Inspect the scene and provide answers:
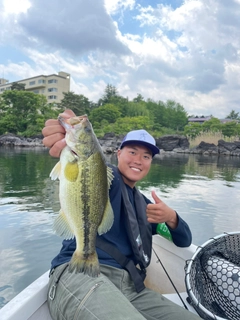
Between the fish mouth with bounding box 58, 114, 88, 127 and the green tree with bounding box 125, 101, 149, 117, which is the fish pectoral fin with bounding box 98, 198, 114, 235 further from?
the green tree with bounding box 125, 101, 149, 117

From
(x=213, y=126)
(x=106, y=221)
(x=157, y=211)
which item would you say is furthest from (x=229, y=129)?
(x=106, y=221)

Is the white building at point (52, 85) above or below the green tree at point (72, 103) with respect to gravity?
above

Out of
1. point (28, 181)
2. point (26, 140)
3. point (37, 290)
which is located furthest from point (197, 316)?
point (26, 140)

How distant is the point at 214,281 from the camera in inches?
92.8

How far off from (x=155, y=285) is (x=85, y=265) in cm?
183

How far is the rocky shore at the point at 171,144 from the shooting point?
36812 mm

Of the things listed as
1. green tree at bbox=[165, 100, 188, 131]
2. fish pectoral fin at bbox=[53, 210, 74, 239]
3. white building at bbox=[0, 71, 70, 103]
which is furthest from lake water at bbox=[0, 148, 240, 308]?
white building at bbox=[0, 71, 70, 103]

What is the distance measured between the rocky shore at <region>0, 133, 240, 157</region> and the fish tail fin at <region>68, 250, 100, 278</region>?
33360mm

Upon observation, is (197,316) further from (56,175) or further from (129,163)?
(56,175)

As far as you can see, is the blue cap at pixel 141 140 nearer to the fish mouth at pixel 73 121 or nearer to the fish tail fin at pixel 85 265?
the fish mouth at pixel 73 121

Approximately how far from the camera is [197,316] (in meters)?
2.02

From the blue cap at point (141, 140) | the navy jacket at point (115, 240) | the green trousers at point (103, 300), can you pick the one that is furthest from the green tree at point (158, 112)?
the green trousers at point (103, 300)

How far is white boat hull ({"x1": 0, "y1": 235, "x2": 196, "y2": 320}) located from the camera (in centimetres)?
192

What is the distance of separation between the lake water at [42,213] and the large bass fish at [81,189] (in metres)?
2.60
